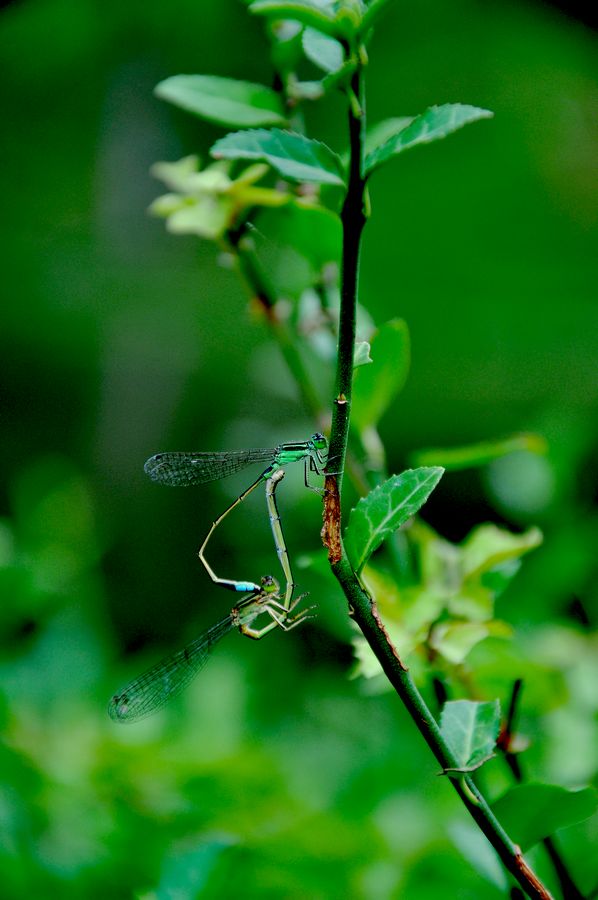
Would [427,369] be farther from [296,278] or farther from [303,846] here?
[303,846]

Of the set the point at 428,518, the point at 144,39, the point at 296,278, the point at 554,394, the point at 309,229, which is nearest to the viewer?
the point at 309,229

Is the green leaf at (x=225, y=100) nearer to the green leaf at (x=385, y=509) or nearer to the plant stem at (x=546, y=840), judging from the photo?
the green leaf at (x=385, y=509)

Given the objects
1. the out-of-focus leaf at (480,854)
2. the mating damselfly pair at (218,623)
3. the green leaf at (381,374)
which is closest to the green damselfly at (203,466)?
the mating damselfly pair at (218,623)

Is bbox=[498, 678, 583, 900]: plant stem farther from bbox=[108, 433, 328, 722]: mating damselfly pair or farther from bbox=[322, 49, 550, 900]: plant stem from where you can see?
bbox=[108, 433, 328, 722]: mating damselfly pair

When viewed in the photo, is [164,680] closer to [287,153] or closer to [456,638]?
[456,638]

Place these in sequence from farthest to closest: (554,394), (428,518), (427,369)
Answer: (427,369)
(554,394)
(428,518)

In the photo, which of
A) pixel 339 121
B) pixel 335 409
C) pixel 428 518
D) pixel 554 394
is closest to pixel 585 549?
pixel 335 409

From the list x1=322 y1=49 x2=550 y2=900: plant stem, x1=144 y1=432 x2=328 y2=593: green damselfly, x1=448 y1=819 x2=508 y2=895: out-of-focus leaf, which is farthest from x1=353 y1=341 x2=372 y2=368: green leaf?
x1=144 y1=432 x2=328 y2=593: green damselfly
